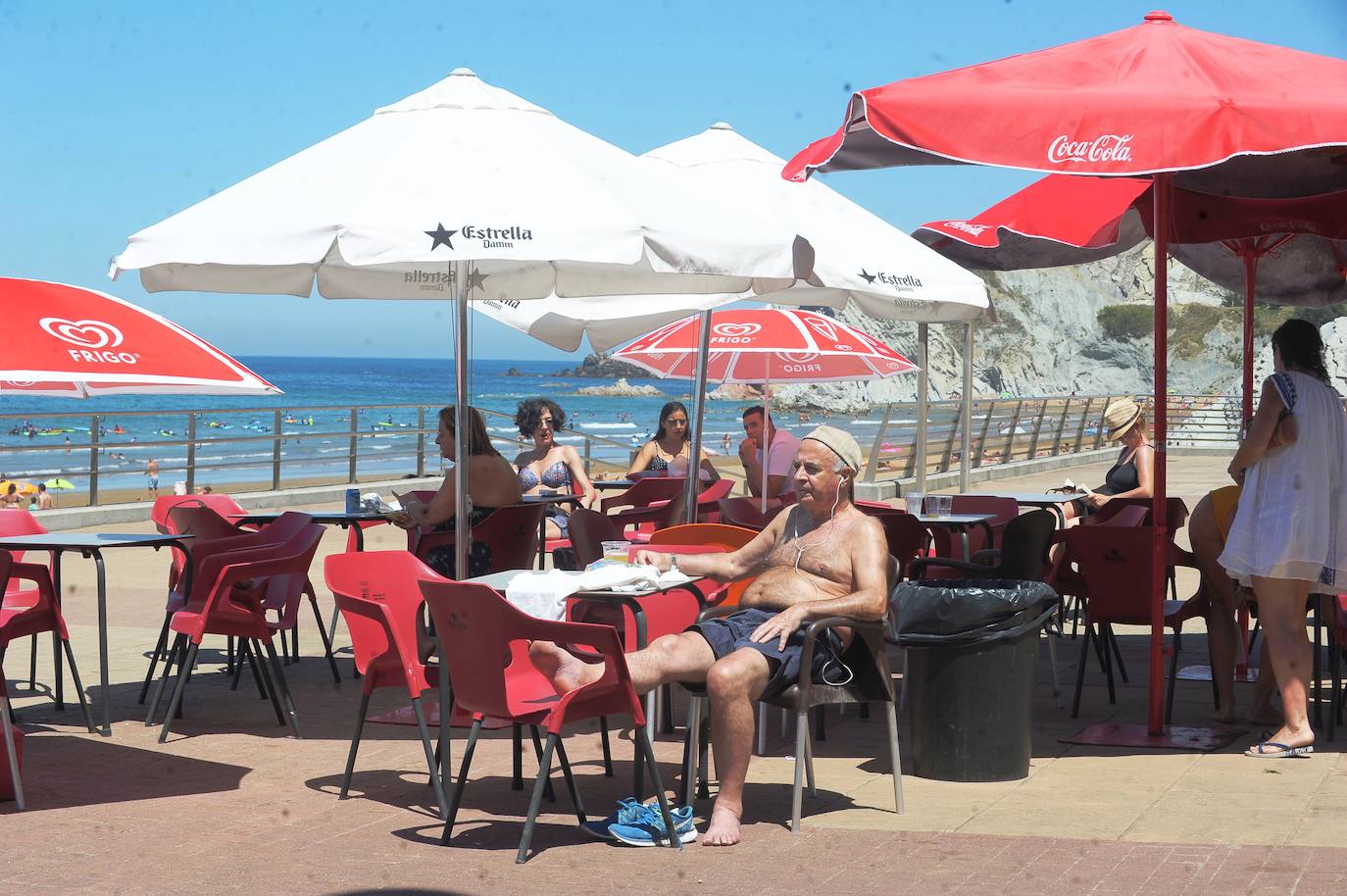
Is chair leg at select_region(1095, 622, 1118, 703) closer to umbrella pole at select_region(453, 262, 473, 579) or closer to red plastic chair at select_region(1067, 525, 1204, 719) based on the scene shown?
red plastic chair at select_region(1067, 525, 1204, 719)

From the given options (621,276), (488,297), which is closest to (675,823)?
(621,276)

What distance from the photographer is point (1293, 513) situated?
249 inches

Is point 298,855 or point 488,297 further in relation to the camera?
point 488,297

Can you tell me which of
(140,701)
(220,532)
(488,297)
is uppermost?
(488,297)

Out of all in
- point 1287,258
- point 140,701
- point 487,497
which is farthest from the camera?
point 1287,258

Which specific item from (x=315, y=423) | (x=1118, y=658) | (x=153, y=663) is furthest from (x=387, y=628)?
(x=315, y=423)

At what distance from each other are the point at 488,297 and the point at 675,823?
3921 millimetres

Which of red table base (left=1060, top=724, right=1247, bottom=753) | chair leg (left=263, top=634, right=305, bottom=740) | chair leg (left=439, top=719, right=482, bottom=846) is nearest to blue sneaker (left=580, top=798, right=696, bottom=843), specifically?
chair leg (left=439, top=719, right=482, bottom=846)

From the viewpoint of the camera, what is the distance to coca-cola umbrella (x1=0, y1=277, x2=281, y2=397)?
15.6 feet

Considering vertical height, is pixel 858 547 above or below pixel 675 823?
above

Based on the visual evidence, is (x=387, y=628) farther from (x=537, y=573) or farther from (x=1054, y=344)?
(x=1054, y=344)

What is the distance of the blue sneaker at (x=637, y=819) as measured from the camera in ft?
16.5

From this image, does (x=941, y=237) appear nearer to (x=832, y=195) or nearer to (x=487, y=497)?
(x=832, y=195)

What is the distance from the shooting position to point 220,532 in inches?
306
